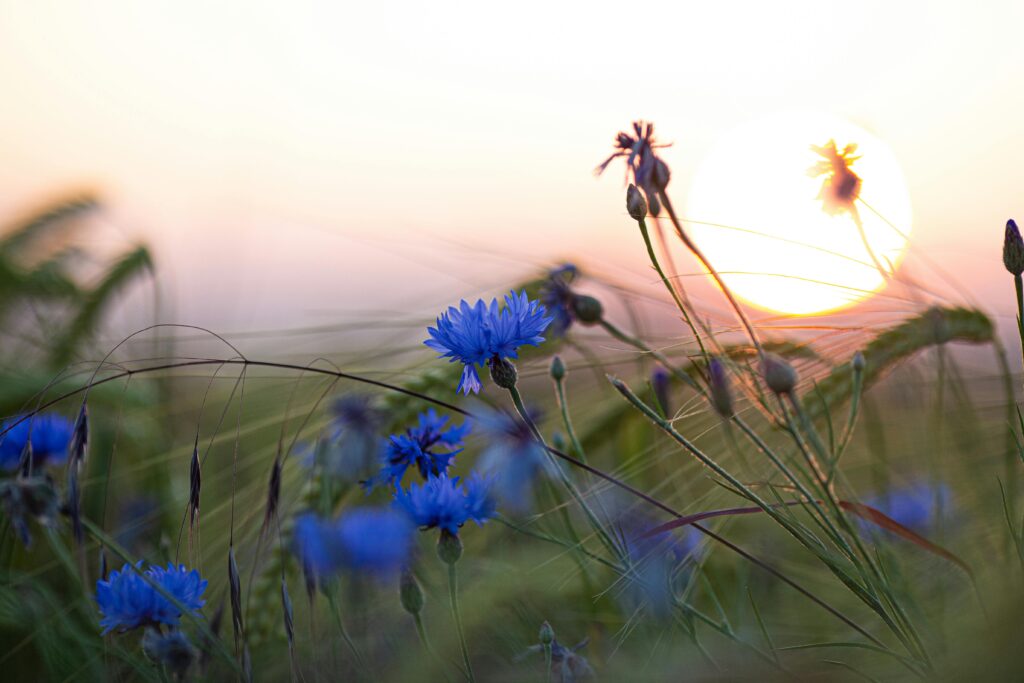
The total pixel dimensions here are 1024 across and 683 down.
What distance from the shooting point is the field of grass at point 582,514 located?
554 mm

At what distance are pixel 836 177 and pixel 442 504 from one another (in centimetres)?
43

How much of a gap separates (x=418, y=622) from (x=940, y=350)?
519 millimetres

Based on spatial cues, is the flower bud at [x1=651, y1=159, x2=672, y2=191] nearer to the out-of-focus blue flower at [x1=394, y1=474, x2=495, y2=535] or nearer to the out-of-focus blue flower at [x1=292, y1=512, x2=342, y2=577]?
the out-of-focus blue flower at [x1=394, y1=474, x2=495, y2=535]

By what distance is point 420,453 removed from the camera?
65 cm

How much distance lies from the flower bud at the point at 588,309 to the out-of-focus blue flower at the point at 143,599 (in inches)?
14.5

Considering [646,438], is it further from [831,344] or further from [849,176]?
[849,176]

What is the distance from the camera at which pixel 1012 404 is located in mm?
688

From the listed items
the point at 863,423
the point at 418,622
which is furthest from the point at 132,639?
the point at 863,423

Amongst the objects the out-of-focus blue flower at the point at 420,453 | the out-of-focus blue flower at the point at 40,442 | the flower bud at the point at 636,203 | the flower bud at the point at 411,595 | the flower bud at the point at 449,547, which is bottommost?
the out-of-focus blue flower at the point at 40,442

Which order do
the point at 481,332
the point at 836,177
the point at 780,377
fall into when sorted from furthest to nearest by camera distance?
Result: the point at 836,177 → the point at 481,332 → the point at 780,377

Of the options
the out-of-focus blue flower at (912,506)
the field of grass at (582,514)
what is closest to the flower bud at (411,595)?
the field of grass at (582,514)

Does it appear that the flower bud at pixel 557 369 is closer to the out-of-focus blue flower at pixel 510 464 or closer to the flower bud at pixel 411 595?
the out-of-focus blue flower at pixel 510 464

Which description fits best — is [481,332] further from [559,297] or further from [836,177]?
[836,177]

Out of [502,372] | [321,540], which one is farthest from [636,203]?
[321,540]
